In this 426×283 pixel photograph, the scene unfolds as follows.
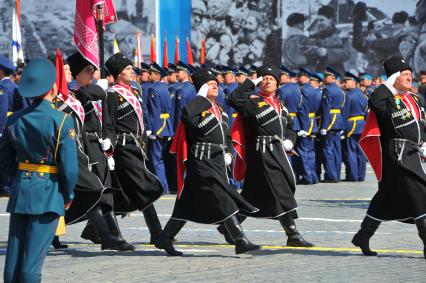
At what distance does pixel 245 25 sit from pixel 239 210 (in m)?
32.3

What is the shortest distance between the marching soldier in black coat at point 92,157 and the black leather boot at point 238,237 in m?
1.06

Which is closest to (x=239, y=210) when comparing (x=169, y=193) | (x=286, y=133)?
(x=286, y=133)

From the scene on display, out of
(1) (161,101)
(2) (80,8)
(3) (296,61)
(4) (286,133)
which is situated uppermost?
(2) (80,8)

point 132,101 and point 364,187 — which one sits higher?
point 132,101

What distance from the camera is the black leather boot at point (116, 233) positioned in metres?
11.5

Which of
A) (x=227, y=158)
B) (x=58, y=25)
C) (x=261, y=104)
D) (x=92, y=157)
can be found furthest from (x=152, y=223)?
(x=58, y=25)

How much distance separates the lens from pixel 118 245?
452 inches

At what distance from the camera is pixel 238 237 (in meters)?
11.0

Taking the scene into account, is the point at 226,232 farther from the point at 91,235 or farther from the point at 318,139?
the point at 318,139

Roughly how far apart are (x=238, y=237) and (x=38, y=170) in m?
3.38

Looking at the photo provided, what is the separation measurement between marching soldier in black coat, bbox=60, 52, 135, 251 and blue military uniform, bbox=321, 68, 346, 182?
9.62 metres

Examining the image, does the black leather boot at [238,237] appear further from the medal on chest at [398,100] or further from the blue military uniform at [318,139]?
the blue military uniform at [318,139]

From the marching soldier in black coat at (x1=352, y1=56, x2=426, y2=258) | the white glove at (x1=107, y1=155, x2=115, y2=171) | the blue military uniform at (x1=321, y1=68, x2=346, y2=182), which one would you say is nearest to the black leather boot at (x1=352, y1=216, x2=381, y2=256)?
the marching soldier in black coat at (x1=352, y1=56, x2=426, y2=258)

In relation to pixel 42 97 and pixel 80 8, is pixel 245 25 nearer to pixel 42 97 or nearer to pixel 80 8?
pixel 80 8
